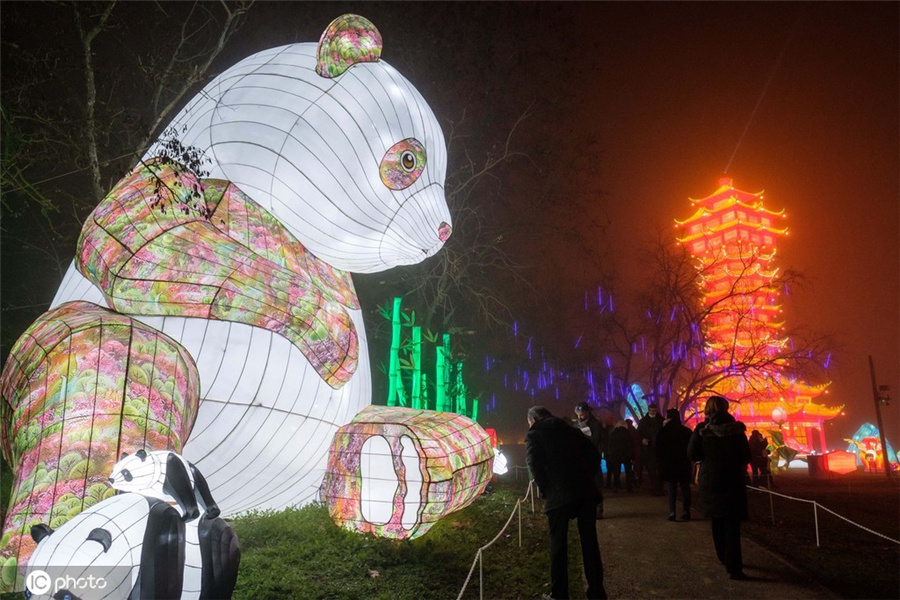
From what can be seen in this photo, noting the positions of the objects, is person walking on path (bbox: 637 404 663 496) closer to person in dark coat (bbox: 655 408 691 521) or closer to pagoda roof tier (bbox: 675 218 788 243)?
person in dark coat (bbox: 655 408 691 521)

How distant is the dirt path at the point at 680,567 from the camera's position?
4988 millimetres

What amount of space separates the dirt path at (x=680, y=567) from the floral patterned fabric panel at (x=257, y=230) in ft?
10.8

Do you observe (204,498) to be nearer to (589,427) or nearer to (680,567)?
(680,567)

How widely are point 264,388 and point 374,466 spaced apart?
3.59 ft

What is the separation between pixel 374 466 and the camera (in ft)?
15.3

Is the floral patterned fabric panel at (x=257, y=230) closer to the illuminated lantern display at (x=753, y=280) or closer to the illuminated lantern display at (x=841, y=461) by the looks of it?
the illuminated lantern display at (x=841, y=461)

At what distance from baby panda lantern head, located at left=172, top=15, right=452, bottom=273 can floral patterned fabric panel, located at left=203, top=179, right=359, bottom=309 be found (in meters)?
0.08

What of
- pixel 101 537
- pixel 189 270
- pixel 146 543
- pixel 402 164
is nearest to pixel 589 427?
pixel 402 164

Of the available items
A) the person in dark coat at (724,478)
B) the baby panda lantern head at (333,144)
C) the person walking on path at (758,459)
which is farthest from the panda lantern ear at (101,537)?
the person walking on path at (758,459)

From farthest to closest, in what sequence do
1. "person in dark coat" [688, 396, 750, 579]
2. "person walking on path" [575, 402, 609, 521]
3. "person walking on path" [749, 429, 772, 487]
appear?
"person walking on path" [749, 429, 772, 487]
"person walking on path" [575, 402, 609, 521]
"person in dark coat" [688, 396, 750, 579]

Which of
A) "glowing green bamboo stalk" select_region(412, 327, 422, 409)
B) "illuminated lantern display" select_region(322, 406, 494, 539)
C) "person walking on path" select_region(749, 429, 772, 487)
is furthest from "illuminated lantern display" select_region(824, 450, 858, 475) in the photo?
"illuminated lantern display" select_region(322, 406, 494, 539)

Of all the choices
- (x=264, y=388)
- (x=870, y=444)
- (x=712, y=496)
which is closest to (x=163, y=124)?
(x=264, y=388)

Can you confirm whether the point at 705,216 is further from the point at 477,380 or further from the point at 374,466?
the point at 374,466

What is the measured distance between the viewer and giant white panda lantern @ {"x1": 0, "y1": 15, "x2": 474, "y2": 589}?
3766mm
